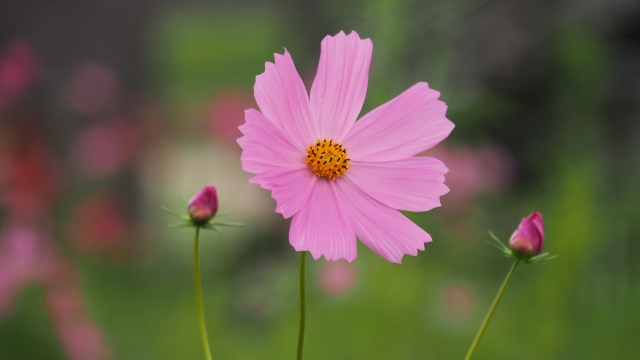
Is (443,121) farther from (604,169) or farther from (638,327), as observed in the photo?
(604,169)

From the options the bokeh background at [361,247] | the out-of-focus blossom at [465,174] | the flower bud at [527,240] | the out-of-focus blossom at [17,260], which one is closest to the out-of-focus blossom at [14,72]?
the bokeh background at [361,247]

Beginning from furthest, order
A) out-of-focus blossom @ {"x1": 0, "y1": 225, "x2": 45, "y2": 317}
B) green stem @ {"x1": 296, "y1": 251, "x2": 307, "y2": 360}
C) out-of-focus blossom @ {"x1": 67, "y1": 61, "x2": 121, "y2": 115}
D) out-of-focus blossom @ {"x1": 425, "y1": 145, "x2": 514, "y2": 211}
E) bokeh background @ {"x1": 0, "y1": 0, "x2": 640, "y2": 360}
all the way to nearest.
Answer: out-of-focus blossom @ {"x1": 67, "y1": 61, "x2": 121, "y2": 115} < out-of-focus blossom @ {"x1": 425, "y1": 145, "x2": 514, "y2": 211} < bokeh background @ {"x1": 0, "y1": 0, "x2": 640, "y2": 360} < out-of-focus blossom @ {"x1": 0, "y1": 225, "x2": 45, "y2": 317} < green stem @ {"x1": 296, "y1": 251, "x2": 307, "y2": 360}

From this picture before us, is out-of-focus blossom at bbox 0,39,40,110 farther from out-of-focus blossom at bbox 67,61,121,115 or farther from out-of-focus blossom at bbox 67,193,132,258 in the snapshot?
out-of-focus blossom at bbox 67,193,132,258

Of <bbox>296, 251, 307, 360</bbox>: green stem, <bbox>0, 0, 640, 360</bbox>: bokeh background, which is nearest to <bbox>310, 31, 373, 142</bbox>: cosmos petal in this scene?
<bbox>296, 251, 307, 360</bbox>: green stem

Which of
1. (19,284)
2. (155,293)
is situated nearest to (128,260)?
(155,293)

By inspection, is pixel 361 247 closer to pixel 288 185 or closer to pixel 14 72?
pixel 14 72

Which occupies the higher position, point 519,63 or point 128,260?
point 519,63

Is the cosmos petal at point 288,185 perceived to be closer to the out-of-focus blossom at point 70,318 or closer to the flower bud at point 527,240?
the flower bud at point 527,240

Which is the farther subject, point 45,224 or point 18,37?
point 18,37
